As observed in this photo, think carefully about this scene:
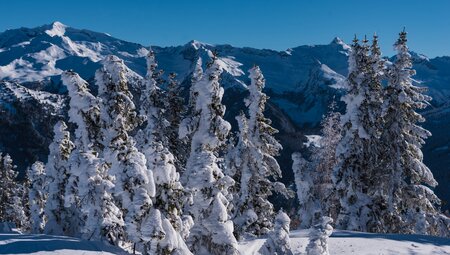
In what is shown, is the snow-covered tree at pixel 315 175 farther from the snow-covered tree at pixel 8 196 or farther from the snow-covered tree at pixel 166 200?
the snow-covered tree at pixel 8 196

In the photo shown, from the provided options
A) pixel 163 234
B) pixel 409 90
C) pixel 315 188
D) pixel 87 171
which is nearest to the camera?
pixel 163 234

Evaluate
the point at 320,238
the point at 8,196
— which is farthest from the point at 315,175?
the point at 8,196

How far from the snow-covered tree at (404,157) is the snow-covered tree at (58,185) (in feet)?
64.8

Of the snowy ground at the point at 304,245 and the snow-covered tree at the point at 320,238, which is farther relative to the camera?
the snowy ground at the point at 304,245

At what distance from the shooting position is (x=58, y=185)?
25.9 metres

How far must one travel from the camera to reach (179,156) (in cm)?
3139

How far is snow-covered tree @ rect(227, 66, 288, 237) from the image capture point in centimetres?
2948

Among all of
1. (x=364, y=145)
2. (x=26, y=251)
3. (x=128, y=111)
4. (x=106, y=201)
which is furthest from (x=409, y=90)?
(x=26, y=251)

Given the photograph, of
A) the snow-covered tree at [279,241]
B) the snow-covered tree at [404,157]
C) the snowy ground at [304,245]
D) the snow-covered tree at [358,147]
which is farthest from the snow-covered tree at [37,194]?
the snow-covered tree at [404,157]

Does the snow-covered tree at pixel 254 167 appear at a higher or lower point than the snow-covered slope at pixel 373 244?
higher

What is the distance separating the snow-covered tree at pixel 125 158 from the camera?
56.2 feet

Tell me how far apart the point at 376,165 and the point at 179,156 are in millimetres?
13021

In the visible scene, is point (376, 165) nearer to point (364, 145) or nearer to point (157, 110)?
point (364, 145)

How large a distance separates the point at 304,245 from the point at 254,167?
7.83 metres
